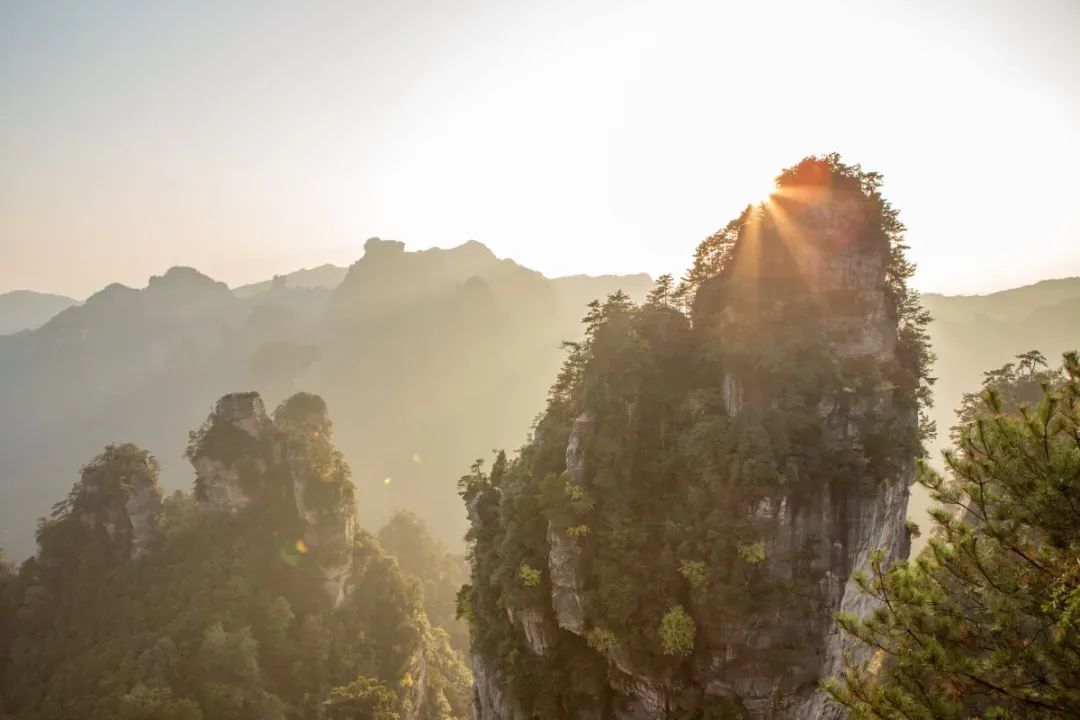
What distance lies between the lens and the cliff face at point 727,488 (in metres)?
18.6

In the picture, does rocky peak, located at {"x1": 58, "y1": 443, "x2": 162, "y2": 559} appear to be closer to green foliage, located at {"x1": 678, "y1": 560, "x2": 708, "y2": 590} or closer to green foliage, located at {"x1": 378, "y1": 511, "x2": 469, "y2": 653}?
green foliage, located at {"x1": 378, "y1": 511, "x2": 469, "y2": 653}

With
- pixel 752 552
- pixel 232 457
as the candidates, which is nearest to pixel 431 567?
pixel 232 457

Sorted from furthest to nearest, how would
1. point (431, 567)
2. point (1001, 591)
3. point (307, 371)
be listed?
1. point (307, 371)
2. point (431, 567)
3. point (1001, 591)

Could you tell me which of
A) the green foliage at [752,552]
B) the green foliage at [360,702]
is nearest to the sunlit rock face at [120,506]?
the green foliage at [360,702]

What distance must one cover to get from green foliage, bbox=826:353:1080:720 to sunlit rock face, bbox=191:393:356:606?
43177mm

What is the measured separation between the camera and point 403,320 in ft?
584

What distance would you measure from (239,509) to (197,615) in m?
9.38

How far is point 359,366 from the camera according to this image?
162125mm

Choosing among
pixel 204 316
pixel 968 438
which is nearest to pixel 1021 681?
pixel 968 438

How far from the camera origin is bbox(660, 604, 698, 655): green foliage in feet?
60.8

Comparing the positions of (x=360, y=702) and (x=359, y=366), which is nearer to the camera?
(x=360, y=702)

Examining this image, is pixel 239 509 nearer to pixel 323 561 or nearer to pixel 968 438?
pixel 323 561

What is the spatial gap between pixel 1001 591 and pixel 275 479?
161ft

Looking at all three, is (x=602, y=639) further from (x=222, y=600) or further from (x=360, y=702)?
(x=222, y=600)
